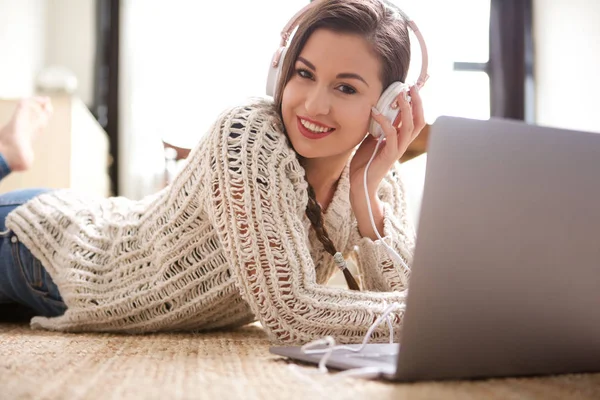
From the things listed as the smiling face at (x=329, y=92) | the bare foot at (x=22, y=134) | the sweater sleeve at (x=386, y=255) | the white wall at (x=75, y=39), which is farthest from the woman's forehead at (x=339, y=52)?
the white wall at (x=75, y=39)

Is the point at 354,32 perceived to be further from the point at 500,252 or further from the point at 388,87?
the point at 500,252

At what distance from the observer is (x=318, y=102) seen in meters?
1.05

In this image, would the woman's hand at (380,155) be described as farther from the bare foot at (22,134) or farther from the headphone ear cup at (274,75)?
the bare foot at (22,134)

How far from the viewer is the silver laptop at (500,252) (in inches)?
20.9

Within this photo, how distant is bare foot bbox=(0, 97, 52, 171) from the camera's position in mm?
1290

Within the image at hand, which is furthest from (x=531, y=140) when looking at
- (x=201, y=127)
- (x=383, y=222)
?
(x=201, y=127)

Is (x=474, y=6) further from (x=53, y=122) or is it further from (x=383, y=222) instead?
(x=383, y=222)

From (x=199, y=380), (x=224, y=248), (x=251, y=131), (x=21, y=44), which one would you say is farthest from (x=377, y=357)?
(x=21, y=44)

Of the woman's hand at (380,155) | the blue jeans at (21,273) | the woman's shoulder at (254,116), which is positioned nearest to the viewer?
the woman's shoulder at (254,116)

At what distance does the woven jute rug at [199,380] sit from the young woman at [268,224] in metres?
0.15

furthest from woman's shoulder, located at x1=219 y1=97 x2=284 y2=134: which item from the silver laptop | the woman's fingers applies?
the silver laptop

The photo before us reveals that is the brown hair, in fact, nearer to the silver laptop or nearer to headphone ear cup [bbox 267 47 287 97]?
headphone ear cup [bbox 267 47 287 97]

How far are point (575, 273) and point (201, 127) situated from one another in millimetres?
2689

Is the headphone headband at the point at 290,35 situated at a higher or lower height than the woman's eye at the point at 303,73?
higher
